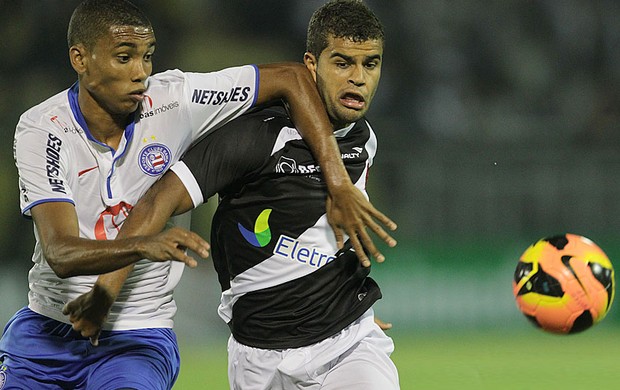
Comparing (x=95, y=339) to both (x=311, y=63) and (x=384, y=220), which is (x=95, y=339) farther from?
(x=311, y=63)

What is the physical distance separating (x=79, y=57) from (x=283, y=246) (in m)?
1.08

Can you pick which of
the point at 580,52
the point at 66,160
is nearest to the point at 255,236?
the point at 66,160

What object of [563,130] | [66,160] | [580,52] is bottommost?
[563,130]

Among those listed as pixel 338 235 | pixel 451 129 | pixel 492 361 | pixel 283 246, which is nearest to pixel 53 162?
pixel 283 246

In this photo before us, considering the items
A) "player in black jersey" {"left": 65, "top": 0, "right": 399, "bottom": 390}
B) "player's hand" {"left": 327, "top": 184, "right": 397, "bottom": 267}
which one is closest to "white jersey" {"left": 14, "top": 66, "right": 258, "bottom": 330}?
"player in black jersey" {"left": 65, "top": 0, "right": 399, "bottom": 390}

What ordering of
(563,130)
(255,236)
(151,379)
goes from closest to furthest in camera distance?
(151,379), (255,236), (563,130)

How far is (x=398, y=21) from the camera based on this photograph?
30.7ft

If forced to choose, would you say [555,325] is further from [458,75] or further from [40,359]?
[458,75]

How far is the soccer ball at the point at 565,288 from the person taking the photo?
3.95 meters

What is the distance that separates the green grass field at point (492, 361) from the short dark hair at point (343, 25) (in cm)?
332

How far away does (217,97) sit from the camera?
383 cm

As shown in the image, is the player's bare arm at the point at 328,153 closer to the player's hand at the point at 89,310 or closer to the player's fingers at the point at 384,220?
the player's fingers at the point at 384,220

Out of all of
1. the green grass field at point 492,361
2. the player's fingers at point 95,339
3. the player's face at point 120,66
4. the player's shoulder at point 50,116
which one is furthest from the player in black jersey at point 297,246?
the green grass field at point 492,361

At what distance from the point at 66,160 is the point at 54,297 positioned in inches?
21.8
